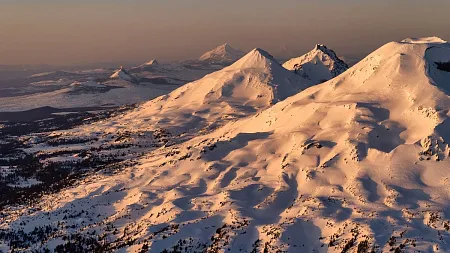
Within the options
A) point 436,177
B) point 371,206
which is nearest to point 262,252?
point 371,206

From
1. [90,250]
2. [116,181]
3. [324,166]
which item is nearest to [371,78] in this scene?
[324,166]

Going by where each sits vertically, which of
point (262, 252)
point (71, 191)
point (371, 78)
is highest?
point (371, 78)

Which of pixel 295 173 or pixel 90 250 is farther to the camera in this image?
pixel 295 173

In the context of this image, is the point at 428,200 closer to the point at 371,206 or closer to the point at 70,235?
the point at 371,206

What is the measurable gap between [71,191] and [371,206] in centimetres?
10160

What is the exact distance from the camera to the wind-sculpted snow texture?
89875 millimetres

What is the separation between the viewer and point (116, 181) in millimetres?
148125

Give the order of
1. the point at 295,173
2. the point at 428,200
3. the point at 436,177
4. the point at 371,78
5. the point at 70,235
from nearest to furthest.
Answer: the point at 428,200
the point at 436,177
the point at 70,235
the point at 295,173
the point at 371,78

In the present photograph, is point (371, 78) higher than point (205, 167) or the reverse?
higher

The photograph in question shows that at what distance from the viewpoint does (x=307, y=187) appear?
109500 millimetres

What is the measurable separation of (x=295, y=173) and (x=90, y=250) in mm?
54984

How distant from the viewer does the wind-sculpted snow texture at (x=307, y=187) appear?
8988 cm

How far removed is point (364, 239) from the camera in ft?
272

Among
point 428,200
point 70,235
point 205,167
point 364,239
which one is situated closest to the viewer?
point 364,239
